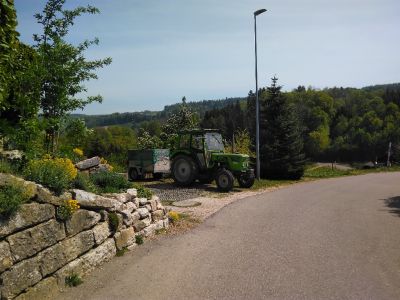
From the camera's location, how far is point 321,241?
910 cm

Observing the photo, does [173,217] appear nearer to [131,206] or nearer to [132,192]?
[132,192]

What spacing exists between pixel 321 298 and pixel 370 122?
8686cm

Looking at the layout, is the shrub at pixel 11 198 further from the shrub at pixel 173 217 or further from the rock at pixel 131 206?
the shrub at pixel 173 217

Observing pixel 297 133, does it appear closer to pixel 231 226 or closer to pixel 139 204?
pixel 231 226

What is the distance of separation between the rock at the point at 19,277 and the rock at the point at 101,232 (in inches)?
58.5

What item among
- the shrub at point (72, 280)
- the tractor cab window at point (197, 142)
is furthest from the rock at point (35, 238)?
the tractor cab window at point (197, 142)

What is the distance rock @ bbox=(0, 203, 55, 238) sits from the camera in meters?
5.27

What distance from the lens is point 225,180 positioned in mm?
16531

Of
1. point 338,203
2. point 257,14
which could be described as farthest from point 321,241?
point 257,14

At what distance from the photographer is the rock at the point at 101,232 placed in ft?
23.4

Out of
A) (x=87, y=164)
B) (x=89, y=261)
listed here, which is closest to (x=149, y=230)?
(x=87, y=164)

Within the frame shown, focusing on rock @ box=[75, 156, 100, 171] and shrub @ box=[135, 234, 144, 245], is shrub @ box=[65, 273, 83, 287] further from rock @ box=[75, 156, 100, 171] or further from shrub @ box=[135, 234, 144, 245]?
rock @ box=[75, 156, 100, 171]

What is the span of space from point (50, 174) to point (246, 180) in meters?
12.2

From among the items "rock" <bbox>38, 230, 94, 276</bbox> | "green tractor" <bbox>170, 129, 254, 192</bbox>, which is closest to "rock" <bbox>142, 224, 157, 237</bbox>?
"rock" <bbox>38, 230, 94, 276</bbox>
